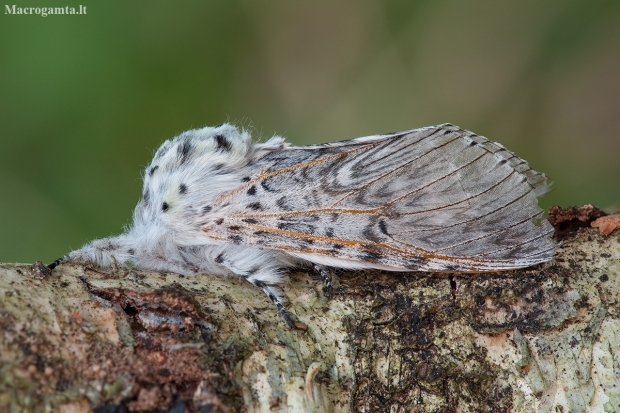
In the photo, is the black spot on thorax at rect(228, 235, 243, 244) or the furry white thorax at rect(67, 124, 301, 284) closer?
the furry white thorax at rect(67, 124, 301, 284)

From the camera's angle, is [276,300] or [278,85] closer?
[276,300]

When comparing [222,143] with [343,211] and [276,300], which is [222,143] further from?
[276,300]

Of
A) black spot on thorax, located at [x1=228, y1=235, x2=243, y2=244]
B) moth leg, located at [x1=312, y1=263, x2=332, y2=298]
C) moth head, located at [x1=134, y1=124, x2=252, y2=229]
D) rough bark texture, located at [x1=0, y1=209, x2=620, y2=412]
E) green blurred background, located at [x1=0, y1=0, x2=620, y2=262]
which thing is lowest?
rough bark texture, located at [x1=0, y1=209, x2=620, y2=412]

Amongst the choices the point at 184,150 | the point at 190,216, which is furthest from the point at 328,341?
the point at 184,150

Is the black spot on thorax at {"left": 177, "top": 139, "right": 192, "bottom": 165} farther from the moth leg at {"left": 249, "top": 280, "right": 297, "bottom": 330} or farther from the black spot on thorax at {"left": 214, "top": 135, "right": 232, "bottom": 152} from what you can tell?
the moth leg at {"left": 249, "top": 280, "right": 297, "bottom": 330}

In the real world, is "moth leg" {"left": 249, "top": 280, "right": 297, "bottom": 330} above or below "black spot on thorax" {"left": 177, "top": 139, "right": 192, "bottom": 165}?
below

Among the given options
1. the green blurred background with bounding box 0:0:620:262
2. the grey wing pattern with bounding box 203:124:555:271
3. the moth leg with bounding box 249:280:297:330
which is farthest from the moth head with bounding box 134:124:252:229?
the green blurred background with bounding box 0:0:620:262

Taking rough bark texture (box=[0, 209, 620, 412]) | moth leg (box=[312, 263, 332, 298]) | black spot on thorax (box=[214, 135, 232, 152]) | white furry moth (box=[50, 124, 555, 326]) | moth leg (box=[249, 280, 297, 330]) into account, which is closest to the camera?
rough bark texture (box=[0, 209, 620, 412])
